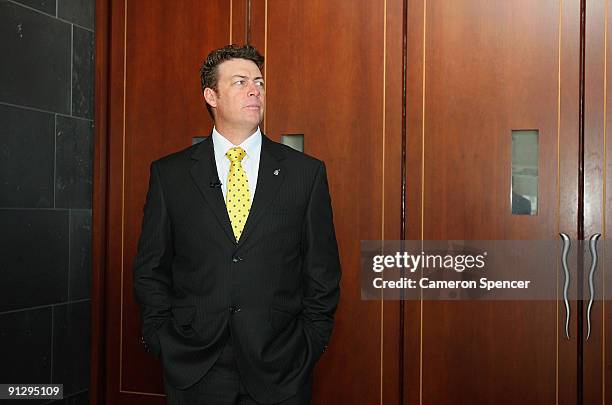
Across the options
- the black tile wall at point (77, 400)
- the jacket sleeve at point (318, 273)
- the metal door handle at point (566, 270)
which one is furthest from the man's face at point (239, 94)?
the black tile wall at point (77, 400)

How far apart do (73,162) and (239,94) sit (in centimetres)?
131

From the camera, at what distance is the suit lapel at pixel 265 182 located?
2.15 metres

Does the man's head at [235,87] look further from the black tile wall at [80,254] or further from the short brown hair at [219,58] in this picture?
the black tile wall at [80,254]

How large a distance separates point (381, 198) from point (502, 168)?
0.54 meters

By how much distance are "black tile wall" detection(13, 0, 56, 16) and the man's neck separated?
1.23m

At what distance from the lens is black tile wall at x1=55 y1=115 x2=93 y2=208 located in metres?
3.12

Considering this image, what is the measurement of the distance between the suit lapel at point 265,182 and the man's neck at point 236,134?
0.06m

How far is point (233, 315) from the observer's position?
2.11m

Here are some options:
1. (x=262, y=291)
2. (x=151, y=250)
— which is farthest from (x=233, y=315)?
(x=151, y=250)

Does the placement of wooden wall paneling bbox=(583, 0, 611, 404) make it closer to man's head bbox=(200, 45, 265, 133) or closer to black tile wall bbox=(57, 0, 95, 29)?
man's head bbox=(200, 45, 265, 133)

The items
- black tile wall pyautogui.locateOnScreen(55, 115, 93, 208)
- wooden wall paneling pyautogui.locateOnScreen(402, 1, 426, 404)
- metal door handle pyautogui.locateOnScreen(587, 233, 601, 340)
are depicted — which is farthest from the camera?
black tile wall pyautogui.locateOnScreen(55, 115, 93, 208)

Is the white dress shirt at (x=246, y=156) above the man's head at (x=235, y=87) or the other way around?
the other way around

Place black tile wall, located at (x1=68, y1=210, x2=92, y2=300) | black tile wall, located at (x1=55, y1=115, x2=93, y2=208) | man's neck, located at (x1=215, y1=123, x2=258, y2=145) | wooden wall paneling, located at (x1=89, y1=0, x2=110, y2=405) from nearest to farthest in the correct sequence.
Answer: man's neck, located at (x1=215, y1=123, x2=258, y2=145) → black tile wall, located at (x1=55, y1=115, x2=93, y2=208) → black tile wall, located at (x1=68, y1=210, x2=92, y2=300) → wooden wall paneling, located at (x1=89, y1=0, x2=110, y2=405)

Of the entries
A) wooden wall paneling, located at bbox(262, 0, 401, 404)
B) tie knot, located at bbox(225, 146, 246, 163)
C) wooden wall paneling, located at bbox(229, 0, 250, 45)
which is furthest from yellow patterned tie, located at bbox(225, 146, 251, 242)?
wooden wall paneling, located at bbox(229, 0, 250, 45)
